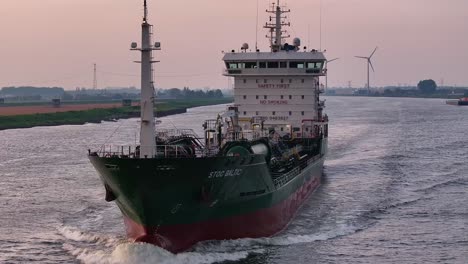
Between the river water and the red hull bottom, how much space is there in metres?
0.26

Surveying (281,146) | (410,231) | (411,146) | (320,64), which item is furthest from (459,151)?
(410,231)

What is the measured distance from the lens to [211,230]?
69.9 ft

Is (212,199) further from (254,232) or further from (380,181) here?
(380,181)

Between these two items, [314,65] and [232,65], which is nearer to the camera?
[232,65]

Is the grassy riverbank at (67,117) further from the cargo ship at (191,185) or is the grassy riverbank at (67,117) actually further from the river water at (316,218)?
the cargo ship at (191,185)

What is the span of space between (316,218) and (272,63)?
11.0 m

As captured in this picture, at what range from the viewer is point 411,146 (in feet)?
180

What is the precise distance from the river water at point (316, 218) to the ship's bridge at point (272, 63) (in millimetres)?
6661

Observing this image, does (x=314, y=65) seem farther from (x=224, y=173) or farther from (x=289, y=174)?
(x=224, y=173)

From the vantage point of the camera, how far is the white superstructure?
118ft

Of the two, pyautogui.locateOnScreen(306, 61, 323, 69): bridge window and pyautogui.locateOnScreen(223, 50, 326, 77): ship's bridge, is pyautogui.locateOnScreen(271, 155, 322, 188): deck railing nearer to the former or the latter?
pyautogui.locateOnScreen(223, 50, 326, 77): ship's bridge

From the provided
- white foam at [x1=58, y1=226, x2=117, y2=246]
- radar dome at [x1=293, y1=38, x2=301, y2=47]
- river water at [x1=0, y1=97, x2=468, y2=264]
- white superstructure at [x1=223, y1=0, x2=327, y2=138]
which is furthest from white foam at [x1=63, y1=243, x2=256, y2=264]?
radar dome at [x1=293, y1=38, x2=301, y2=47]

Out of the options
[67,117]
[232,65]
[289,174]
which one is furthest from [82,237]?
[67,117]

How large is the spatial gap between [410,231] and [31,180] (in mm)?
21434
